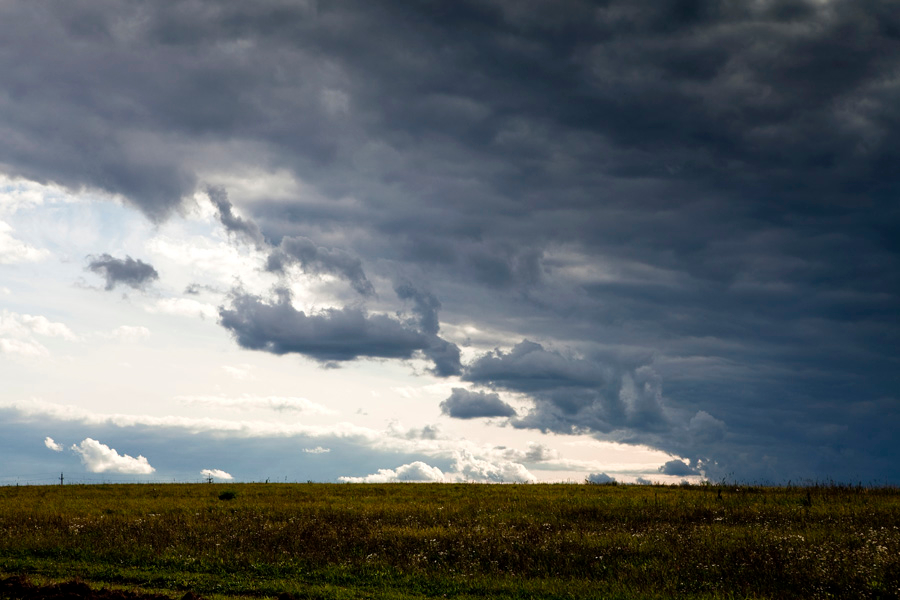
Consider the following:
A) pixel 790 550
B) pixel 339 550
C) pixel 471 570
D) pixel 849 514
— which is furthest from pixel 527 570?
pixel 849 514

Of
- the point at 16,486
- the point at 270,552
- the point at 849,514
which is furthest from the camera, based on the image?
the point at 16,486

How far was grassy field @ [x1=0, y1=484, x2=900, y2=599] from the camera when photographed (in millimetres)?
19672

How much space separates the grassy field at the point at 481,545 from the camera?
19672 mm

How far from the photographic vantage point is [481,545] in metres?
24.6

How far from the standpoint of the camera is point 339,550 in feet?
80.4

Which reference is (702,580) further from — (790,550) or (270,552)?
(270,552)

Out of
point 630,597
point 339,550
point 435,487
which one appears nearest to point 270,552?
point 339,550

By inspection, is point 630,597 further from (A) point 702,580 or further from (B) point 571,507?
(B) point 571,507

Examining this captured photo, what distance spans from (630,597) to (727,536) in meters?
9.43

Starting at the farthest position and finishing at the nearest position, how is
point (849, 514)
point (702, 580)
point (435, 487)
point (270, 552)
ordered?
point (435, 487), point (849, 514), point (270, 552), point (702, 580)

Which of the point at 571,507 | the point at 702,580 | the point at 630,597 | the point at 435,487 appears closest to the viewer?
the point at 630,597

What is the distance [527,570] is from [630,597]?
413cm

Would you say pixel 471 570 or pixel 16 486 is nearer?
pixel 471 570

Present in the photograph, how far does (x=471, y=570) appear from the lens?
2166 centimetres
